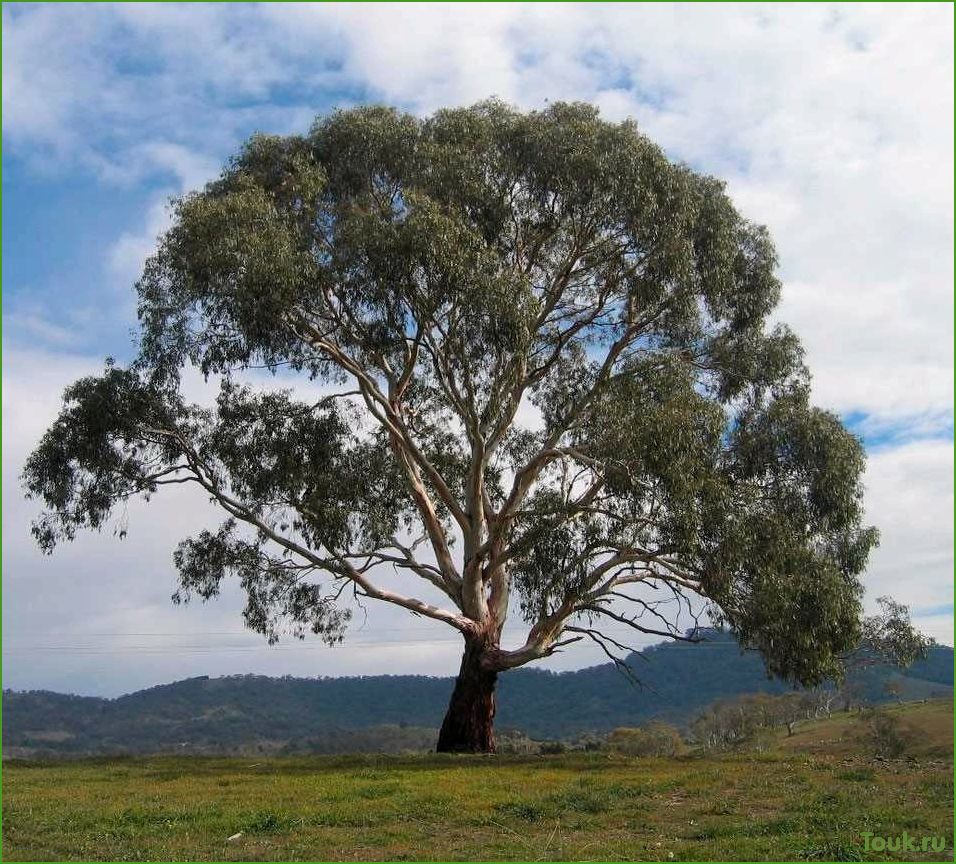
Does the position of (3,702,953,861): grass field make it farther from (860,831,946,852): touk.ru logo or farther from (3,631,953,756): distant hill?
(3,631,953,756): distant hill

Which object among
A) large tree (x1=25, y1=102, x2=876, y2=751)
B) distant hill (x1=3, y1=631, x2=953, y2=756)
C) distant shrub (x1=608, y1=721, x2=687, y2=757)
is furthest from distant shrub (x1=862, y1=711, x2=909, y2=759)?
distant hill (x1=3, y1=631, x2=953, y2=756)

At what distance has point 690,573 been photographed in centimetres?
2152

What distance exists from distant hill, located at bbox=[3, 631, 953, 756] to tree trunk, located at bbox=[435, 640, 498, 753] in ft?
189

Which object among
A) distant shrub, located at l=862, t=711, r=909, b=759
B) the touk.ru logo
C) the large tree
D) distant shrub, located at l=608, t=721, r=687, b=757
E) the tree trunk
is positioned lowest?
distant shrub, located at l=862, t=711, r=909, b=759

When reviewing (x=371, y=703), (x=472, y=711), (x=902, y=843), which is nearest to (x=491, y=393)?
(x=472, y=711)

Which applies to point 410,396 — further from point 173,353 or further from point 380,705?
point 380,705

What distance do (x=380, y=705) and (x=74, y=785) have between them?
84385mm

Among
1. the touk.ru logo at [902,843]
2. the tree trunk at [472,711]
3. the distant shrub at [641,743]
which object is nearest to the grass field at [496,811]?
the touk.ru logo at [902,843]

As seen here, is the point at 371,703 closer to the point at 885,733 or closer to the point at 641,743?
the point at 885,733

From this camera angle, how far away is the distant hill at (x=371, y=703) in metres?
82.4

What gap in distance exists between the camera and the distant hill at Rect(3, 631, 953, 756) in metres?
82.4

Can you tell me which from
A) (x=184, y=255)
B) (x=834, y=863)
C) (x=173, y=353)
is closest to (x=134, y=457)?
(x=173, y=353)

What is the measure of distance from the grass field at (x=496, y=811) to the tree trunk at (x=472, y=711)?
355 cm

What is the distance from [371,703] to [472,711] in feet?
263
